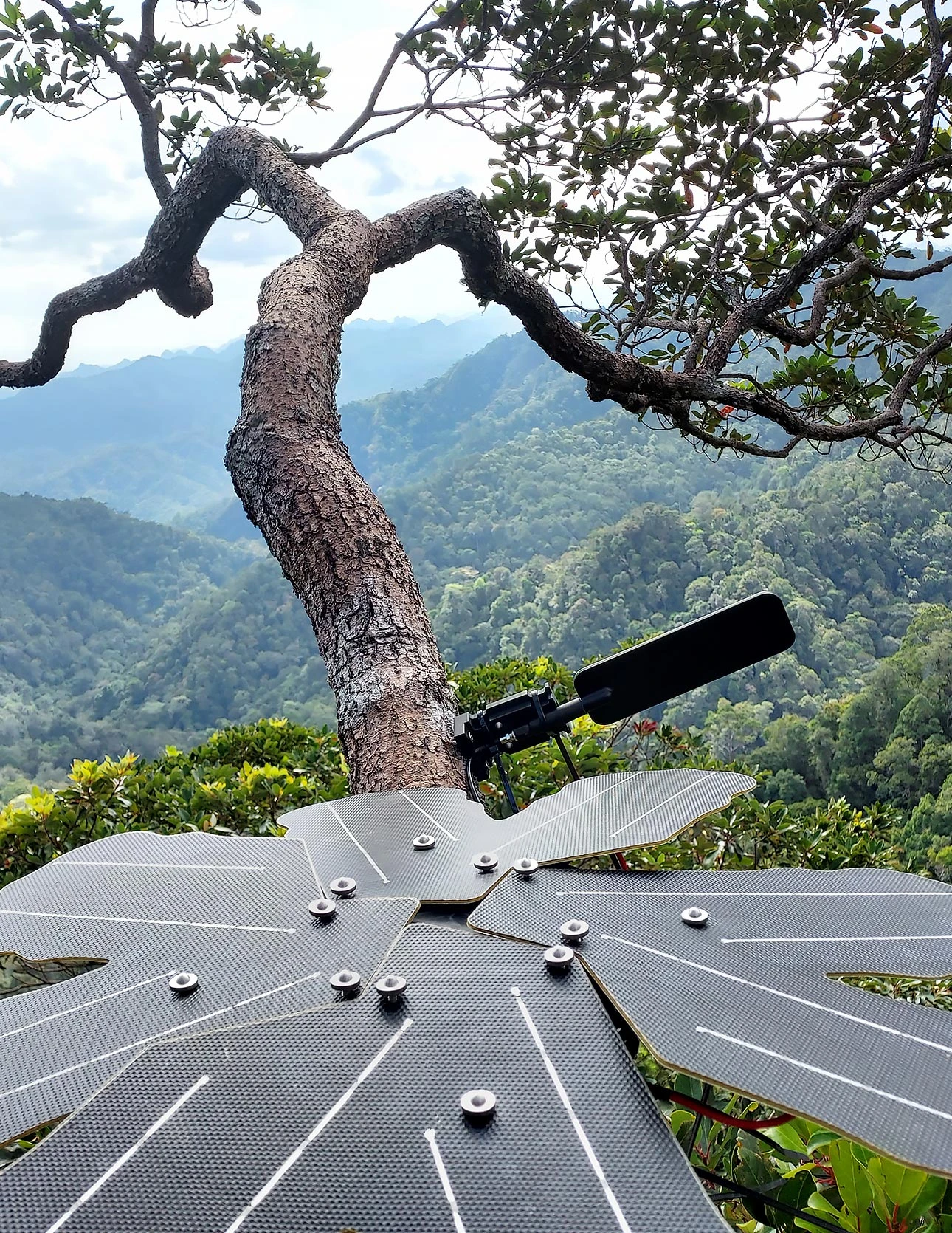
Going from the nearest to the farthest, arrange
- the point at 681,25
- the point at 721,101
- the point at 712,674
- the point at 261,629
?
the point at 712,674, the point at 681,25, the point at 721,101, the point at 261,629

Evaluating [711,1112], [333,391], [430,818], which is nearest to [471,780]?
[430,818]

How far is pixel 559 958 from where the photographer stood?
2.30ft

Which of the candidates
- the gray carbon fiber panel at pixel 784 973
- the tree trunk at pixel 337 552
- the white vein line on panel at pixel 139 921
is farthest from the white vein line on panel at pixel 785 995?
the tree trunk at pixel 337 552

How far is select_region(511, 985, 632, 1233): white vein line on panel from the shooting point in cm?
49

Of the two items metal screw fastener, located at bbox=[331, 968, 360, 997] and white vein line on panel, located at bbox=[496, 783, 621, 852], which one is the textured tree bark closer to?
white vein line on panel, located at bbox=[496, 783, 621, 852]

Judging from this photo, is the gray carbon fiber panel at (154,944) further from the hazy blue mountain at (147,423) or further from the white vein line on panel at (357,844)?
the hazy blue mountain at (147,423)

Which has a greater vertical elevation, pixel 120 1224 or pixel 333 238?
pixel 333 238

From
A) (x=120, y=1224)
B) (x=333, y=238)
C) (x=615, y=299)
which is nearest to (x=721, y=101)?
(x=615, y=299)

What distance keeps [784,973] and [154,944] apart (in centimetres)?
59

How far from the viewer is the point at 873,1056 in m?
0.58

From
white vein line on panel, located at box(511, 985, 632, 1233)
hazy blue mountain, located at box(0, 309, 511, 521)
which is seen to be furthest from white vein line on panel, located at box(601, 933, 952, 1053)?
hazy blue mountain, located at box(0, 309, 511, 521)

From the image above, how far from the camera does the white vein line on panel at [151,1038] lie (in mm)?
636

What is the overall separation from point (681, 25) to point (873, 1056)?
3135 millimetres

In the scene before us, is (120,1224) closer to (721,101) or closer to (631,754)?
(631,754)
